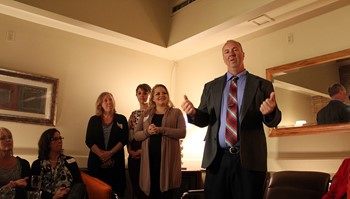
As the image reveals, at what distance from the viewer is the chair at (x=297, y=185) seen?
2291 mm

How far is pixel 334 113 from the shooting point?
9.05 ft

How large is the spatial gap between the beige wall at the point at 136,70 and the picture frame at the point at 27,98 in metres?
0.08

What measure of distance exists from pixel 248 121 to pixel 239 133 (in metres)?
0.08

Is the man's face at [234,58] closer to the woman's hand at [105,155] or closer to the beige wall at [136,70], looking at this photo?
the beige wall at [136,70]

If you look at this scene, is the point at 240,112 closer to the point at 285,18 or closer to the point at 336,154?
the point at 336,154

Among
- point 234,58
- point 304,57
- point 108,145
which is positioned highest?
point 304,57

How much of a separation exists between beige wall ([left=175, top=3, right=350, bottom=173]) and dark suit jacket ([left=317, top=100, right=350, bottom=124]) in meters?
0.14

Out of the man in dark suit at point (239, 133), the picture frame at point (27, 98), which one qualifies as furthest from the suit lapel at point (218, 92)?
the picture frame at point (27, 98)

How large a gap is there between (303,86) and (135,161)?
1.81m

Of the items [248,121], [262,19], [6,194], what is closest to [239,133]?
[248,121]

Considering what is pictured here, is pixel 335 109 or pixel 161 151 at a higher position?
pixel 335 109

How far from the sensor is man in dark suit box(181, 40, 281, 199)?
1.57 meters

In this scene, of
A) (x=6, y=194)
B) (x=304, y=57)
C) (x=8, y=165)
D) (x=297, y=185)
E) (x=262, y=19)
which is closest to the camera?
(x=6, y=194)

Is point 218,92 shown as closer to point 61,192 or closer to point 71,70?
point 61,192
